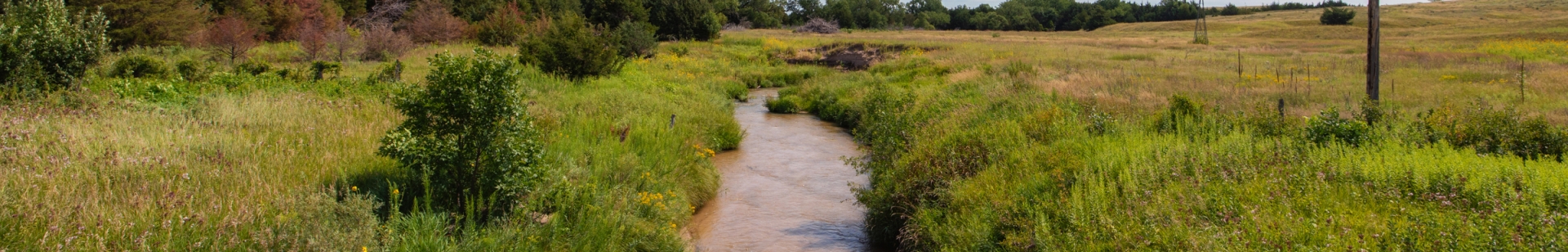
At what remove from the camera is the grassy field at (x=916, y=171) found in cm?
461

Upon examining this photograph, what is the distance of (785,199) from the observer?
939 centimetres

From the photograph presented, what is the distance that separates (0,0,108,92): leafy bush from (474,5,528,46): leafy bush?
20877mm

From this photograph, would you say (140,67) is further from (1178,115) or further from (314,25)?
(314,25)

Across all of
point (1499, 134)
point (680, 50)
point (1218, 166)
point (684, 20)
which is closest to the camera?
point (1218, 166)

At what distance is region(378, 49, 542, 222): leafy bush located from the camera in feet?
17.9

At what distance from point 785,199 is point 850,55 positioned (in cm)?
2402

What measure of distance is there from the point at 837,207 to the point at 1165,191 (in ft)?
12.2

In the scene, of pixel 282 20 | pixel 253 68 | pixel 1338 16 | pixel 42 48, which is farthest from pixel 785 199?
pixel 1338 16

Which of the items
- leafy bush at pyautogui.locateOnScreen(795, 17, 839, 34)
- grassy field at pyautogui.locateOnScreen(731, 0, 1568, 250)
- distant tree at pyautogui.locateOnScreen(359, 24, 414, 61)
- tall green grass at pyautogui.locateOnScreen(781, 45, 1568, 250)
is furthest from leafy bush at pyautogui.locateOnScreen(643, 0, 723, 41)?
tall green grass at pyautogui.locateOnScreen(781, 45, 1568, 250)

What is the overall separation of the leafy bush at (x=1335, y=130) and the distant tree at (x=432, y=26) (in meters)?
28.7

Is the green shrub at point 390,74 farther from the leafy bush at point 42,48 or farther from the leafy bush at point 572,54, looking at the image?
the leafy bush at point 42,48

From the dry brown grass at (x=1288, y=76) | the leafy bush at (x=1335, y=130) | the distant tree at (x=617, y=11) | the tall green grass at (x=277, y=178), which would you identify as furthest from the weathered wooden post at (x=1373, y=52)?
the distant tree at (x=617, y=11)

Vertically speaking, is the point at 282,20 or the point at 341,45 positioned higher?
the point at 282,20

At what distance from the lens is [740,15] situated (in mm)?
73375
